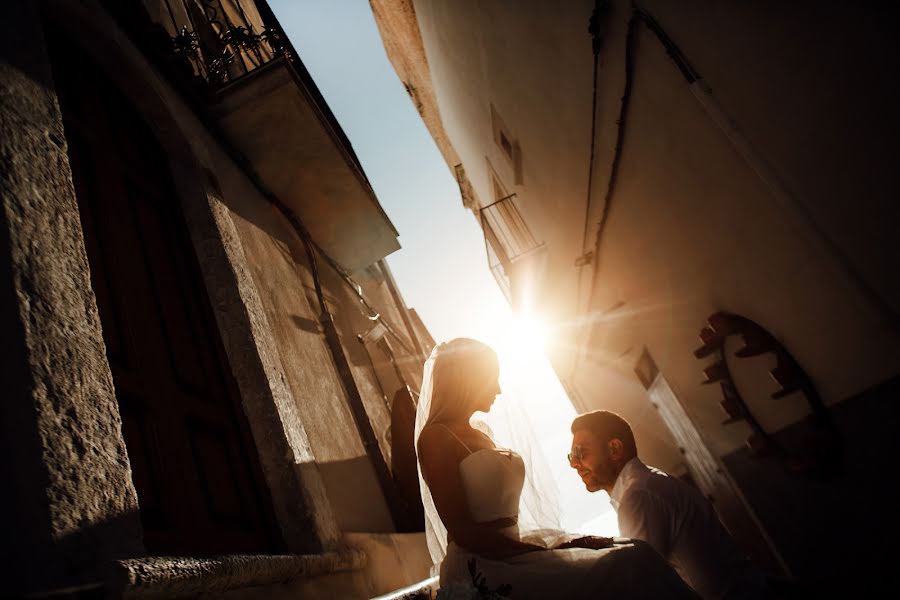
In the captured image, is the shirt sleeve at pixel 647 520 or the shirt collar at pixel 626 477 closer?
the shirt sleeve at pixel 647 520

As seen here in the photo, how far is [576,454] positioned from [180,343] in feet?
8.65

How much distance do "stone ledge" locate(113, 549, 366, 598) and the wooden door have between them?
0.98 ft

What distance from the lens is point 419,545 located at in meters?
4.55

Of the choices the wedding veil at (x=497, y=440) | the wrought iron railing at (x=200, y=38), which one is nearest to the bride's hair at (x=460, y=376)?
the wedding veil at (x=497, y=440)

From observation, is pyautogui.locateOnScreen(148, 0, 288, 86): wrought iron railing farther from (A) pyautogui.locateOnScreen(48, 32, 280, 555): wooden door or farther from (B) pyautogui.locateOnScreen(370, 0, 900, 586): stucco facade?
(B) pyautogui.locateOnScreen(370, 0, 900, 586): stucco facade

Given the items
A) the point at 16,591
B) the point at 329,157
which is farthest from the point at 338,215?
the point at 16,591

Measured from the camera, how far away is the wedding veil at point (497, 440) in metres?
3.23

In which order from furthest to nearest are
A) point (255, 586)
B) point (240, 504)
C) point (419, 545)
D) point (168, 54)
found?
point (419, 545) < point (168, 54) < point (240, 504) < point (255, 586)

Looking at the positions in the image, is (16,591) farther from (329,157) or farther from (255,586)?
(329,157)

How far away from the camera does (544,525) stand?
3.48 m

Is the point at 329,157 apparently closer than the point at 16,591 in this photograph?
No

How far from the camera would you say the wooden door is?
209 centimetres

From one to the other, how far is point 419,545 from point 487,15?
6.04 m

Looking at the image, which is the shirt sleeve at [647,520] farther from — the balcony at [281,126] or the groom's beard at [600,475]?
the balcony at [281,126]
